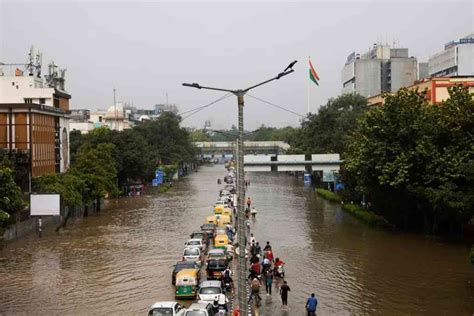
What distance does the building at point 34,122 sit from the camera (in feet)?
156

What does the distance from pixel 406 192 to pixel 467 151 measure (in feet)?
14.8

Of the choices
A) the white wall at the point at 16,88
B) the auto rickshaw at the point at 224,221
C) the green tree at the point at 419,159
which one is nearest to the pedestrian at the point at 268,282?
the green tree at the point at 419,159

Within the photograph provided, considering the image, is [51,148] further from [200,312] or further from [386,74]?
[386,74]

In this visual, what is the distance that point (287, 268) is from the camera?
27969mm

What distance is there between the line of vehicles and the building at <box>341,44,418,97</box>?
9842cm

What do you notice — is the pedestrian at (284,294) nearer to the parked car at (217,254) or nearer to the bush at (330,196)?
A: the parked car at (217,254)

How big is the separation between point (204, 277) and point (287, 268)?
13.9 ft

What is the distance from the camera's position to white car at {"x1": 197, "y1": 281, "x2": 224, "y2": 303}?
2030cm

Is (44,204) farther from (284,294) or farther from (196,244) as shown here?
(284,294)

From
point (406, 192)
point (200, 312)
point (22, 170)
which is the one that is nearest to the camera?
point (200, 312)

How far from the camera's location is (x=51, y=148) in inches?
2103

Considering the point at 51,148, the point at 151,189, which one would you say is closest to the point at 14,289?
the point at 51,148

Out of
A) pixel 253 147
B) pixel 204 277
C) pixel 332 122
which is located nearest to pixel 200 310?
pixel 204 277

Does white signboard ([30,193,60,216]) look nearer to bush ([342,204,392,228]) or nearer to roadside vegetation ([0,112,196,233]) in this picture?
roadside vegetation ([0,112,196,233])
